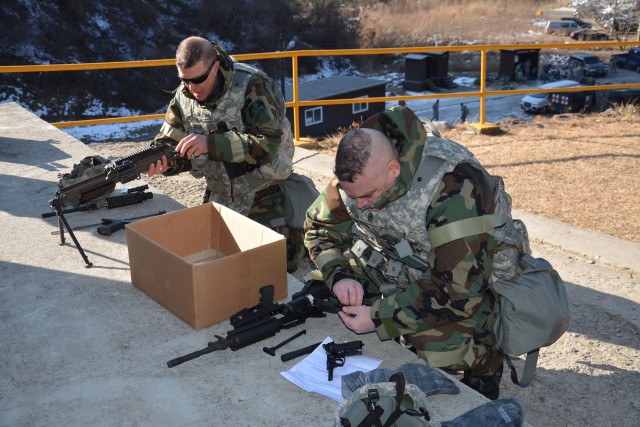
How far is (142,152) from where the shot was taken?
12.1 feet

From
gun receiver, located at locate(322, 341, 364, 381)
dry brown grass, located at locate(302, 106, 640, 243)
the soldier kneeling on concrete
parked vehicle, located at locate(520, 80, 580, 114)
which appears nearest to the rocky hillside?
parked vehicle, located at locate(520, 80, 580, 114)

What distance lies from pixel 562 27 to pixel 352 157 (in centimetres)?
4355

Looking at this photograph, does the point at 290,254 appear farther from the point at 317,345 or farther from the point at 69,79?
the point at 69,79

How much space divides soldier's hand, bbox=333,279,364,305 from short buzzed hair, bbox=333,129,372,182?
1.61 feet

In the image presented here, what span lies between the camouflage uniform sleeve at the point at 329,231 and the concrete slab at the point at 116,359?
0.71 feet

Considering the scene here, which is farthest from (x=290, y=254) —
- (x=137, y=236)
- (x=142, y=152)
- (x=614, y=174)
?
(x=614, y=174)

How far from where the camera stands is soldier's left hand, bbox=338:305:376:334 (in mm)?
2631

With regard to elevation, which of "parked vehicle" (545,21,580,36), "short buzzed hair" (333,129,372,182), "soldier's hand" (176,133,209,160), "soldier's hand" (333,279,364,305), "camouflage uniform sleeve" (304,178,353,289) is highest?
"parked vehicle" (545,21,580,36)

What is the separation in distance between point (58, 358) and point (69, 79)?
91.7 feet

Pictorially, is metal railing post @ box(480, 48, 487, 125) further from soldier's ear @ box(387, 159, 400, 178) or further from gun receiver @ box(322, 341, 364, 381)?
gun receiver @ box(322, 341, 364, 381)

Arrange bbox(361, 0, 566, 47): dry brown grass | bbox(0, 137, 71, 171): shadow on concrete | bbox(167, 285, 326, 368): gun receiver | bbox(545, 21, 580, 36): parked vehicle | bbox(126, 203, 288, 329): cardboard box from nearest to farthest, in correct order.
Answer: bbox(167, 285, 326, 368): gun receiver → bbox(126, 203, 288, 329): cardboard box → bbox(0, 137, 71, 171): shadow on concrete → bbox(545, 21, 580, 36): parked vehicle → bbox(361, 0, 566, 47): dry brown grass

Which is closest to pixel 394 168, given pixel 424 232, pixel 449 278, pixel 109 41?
pixel 424 232

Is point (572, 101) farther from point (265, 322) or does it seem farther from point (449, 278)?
point (265, 322)

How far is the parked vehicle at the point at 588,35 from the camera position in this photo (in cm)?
3862
